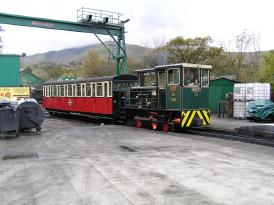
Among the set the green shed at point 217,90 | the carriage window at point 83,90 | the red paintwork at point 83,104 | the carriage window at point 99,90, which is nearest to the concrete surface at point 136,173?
the red paintwork at point 83,104

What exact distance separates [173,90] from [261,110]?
633 cm

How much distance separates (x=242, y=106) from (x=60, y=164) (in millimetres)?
16592

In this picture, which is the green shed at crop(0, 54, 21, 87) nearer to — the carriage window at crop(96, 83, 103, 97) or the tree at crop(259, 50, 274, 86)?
the carriage window at crop(96, 83, 103, 97)

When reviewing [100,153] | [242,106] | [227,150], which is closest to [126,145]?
[100,153]

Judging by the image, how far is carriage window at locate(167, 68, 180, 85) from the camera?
17.1 metres

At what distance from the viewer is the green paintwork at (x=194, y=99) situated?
1701 cm

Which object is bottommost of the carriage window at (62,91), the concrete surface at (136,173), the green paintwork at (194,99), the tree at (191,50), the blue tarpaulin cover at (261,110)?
the concrete surface at (136,173)

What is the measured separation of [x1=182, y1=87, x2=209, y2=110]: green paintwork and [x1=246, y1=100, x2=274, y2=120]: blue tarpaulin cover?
15.3 ft

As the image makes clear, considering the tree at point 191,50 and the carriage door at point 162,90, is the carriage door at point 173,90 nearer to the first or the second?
the carriage door at point 162,90

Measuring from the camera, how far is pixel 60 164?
914cm

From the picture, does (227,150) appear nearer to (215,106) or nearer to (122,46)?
(215,106)

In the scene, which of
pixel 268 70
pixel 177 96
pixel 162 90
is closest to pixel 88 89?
pixel 162 90

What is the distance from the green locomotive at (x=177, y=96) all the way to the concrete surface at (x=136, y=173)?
415 centimetres

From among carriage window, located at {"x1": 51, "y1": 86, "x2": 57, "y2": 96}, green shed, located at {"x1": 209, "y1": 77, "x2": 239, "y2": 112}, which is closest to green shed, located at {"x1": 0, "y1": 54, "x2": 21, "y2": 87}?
carriage window, located at {"x1": 51, "y1": 86, "x2": 57, "y2": 96}
